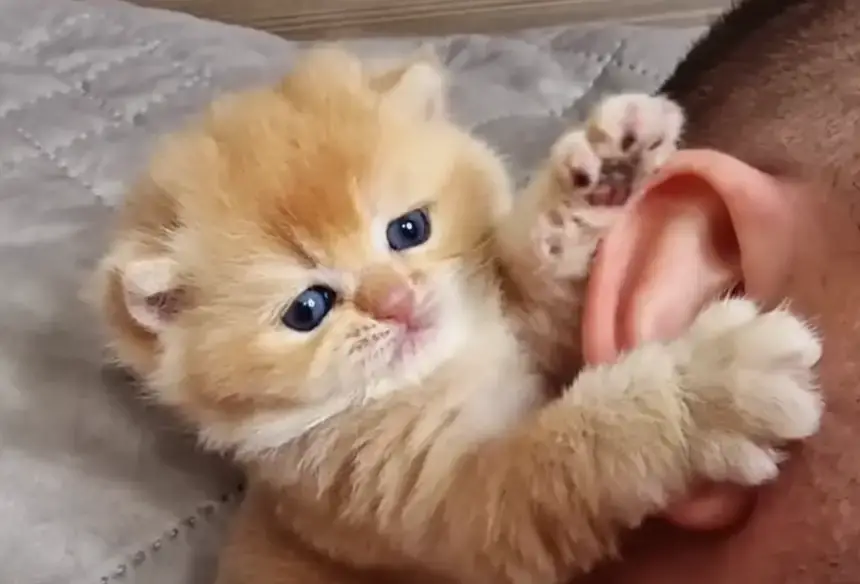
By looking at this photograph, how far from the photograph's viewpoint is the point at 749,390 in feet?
2.15

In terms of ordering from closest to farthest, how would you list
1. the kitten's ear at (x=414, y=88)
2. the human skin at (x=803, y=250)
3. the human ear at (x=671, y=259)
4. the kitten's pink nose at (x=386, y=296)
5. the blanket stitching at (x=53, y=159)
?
the human skin at (x=803, y=250)
the human ear at (x=671, y=259)
the kitten's pink nose at (x=386, y=296)
the kitten's ear at (x=414, y=88)
the blanket stitching at (x=53, y=159)

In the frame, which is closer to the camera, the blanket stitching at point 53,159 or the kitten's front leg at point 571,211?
the kitten's front leg at point 571,211

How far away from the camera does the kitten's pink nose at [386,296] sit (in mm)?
Result: 844

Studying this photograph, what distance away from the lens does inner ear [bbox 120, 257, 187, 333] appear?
0.89m

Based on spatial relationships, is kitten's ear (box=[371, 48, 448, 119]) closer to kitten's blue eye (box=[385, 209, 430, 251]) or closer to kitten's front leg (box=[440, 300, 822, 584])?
kitten's blue eye (box=[385, 209, 430, 251])

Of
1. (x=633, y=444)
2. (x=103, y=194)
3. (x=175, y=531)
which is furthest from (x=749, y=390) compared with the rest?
(x=103, y=194)

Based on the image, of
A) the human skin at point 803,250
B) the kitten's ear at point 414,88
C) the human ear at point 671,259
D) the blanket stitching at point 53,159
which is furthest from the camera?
the blanket stitching at point 53,159

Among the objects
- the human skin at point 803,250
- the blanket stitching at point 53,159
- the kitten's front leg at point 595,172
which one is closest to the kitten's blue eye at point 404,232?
the kitten's front leg at point 595,172

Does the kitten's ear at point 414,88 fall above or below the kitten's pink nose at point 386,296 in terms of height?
above

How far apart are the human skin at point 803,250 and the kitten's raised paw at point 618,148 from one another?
4 centimetres

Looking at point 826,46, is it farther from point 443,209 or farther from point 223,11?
point 223,11

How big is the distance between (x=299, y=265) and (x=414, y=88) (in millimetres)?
207

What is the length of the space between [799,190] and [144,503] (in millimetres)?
632

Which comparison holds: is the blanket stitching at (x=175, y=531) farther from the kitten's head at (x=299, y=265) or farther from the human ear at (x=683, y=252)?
the human ear at (x=683, y=252)
